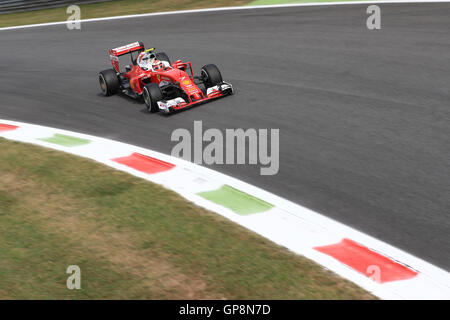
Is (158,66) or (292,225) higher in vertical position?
(158,66)

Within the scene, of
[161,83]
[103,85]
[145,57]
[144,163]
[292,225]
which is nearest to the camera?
[292,225]

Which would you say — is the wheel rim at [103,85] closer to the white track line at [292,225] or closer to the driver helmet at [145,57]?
the driver helmet at [145,57]

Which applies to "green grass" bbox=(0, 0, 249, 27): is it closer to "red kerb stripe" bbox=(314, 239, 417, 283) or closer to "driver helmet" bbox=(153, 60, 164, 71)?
"driver helmet" bbox=(153, 60, 164, 71)

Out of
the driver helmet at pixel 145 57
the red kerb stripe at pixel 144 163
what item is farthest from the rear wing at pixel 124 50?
the red kerb stripe at pixel 144 163

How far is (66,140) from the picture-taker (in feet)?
28.4

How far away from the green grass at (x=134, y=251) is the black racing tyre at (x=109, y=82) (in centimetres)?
423

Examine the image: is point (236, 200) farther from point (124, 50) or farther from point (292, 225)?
point (124, 50)

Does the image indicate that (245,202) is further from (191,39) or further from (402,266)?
A: (191,39)

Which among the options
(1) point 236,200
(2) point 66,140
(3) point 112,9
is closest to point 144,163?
(1) point 236,200

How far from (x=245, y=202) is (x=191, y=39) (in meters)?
9.13

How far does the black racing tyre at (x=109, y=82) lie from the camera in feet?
34.8

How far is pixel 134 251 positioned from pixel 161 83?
559 cm

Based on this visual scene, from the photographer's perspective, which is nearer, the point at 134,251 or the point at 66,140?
the point at 134,251
